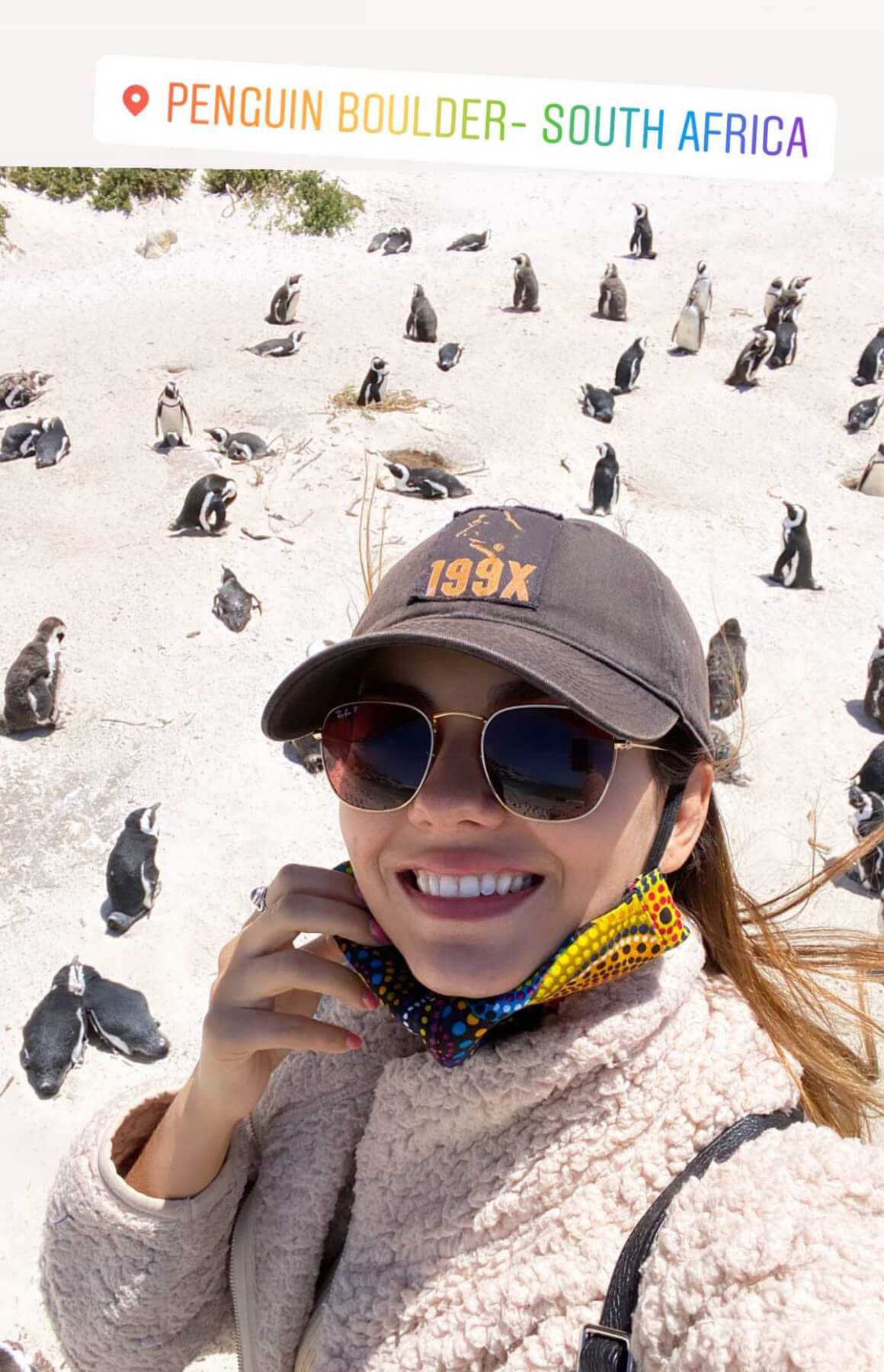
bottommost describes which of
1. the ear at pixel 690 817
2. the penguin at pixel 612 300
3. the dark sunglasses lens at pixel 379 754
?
the ear at pixel 690 817

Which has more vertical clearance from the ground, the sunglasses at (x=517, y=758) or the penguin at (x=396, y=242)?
the penguin at (x=396, y=242)

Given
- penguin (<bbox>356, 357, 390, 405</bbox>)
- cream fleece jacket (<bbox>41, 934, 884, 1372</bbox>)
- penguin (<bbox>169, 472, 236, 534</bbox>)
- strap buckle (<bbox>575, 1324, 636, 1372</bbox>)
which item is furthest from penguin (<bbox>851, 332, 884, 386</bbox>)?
strap buckle (<bbox>575, 1324, 636, 1372</bbox>)

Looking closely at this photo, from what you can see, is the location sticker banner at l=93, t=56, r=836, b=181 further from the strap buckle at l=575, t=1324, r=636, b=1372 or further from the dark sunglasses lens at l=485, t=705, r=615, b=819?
the strap buckle at l=575, t=1324, r=636, b=1372

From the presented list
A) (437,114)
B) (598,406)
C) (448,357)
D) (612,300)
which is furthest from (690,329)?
(437,114)

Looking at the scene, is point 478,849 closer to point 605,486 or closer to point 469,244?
point 605,486

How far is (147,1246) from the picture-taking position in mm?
1306

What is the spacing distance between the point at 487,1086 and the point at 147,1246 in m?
0.49

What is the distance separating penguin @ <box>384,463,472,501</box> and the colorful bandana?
6168 mm

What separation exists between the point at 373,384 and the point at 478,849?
7800 mm

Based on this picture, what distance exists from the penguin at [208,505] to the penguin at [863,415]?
485 centimetres

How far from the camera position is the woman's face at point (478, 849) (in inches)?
44.6

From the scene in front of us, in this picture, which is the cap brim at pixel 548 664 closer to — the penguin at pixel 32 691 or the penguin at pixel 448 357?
the penguin at pixel 32 691

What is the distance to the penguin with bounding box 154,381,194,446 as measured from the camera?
26.2 feet

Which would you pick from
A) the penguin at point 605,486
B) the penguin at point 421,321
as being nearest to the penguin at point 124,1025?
the penguin at point 605,486
